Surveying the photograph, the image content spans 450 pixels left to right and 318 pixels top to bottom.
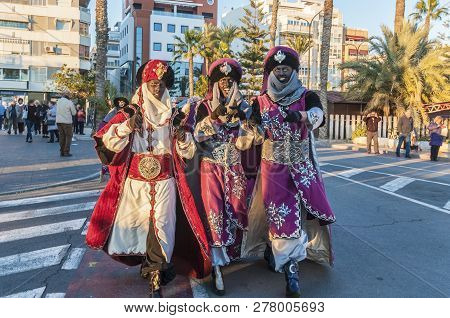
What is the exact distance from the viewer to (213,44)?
61.2 metres

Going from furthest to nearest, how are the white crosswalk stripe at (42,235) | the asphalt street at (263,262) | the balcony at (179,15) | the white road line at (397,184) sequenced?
the balcony at (179,15) → the white road line at (397,184) → the white crosswalk stripe at (42,235) → the asphalt street at (263,262)

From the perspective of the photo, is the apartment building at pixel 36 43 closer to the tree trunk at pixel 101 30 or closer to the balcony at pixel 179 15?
the balcony at pixel 179 15

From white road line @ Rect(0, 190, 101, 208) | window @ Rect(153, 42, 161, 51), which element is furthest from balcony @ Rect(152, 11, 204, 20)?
white road line @ Rect(0, 190, 101, 208)

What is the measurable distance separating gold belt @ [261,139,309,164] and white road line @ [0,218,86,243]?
11.6ft

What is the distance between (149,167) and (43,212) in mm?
4314

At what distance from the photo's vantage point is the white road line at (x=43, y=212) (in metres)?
7.43

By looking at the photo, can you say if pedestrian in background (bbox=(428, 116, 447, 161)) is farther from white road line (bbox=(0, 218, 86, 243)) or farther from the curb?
white road line (bbox=(0, 218, 86, 243))

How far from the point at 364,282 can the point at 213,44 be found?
58.6m

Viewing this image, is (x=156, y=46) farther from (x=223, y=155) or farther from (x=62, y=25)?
(x=223, y=155)

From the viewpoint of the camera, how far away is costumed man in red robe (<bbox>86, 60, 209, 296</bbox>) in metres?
4.16

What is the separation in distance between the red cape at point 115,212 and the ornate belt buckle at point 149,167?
0.46 feet

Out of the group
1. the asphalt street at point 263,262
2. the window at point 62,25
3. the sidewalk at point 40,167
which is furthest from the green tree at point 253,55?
the asphalt street at point 263,262

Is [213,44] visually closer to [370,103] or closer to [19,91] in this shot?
[19,91]

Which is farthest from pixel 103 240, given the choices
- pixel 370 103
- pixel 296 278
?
pixel 370 103
